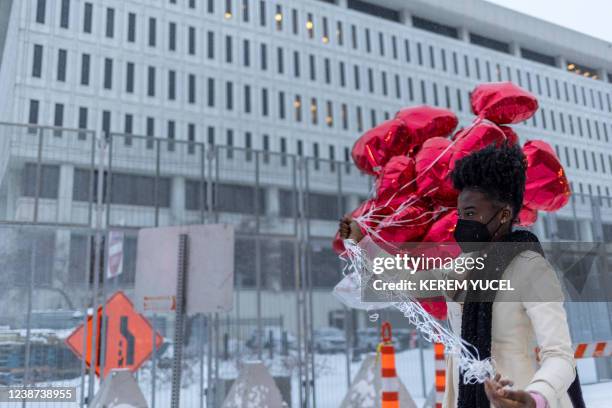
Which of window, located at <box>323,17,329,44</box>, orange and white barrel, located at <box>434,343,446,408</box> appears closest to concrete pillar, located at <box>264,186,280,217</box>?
orange and white barrel, located at <box>434,343,446,408</box>

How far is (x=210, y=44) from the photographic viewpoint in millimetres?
33188

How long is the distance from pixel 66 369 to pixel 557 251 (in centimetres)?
564

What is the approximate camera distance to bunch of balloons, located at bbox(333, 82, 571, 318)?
3.09 metres

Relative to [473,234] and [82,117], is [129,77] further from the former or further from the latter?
[473,234]

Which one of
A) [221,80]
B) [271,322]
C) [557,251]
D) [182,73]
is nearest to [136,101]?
[182,73]

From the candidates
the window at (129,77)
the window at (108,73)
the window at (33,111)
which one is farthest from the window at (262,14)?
the window at (33,111)

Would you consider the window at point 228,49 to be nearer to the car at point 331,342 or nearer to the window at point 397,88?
the window at point 397,88

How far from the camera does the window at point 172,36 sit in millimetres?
31781

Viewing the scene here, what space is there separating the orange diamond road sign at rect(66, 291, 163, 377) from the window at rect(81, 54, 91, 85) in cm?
2348

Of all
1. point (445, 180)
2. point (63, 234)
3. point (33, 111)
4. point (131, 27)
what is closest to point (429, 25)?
point (131, 27)

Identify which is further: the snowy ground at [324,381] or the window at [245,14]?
the window at [245,14]

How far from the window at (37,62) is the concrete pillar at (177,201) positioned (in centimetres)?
2153

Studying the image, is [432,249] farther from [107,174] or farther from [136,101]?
[136,101]

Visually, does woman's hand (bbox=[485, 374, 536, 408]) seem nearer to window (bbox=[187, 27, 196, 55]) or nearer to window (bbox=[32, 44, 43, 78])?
window (bbox=[32, 44, 43, 78])
